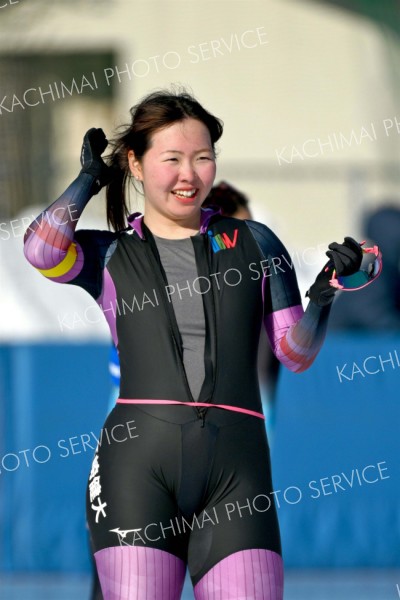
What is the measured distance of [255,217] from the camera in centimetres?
823

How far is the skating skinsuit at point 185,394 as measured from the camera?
294cm

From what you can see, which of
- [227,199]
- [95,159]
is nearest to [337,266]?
[95,159]

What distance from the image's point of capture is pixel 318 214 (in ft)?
35.4

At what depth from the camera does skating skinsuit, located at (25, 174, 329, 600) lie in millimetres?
2941

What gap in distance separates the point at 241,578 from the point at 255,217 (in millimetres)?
5459

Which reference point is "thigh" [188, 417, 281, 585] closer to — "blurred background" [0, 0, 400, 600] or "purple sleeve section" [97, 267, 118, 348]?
"purple sleeve section" [97, 267, 118, 348]

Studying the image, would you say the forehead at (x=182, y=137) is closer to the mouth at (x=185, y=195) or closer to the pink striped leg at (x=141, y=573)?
the mouth at (x=185, y=195)

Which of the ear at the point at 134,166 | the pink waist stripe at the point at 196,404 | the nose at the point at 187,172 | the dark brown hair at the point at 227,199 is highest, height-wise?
the dark brown hair at the point at 227,199

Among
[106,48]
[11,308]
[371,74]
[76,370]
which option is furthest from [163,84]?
[76,370]

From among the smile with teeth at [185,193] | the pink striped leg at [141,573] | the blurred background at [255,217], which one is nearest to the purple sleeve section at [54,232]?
the smile with teeth at [185,193]

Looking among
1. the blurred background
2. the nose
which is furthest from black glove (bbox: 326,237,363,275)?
the blurred background

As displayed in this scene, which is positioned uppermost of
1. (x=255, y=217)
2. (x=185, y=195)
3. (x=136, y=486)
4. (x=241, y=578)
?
(x=255, y=217)

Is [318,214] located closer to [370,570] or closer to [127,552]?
[370,570]

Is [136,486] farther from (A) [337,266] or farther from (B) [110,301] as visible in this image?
(A) [337,266]
